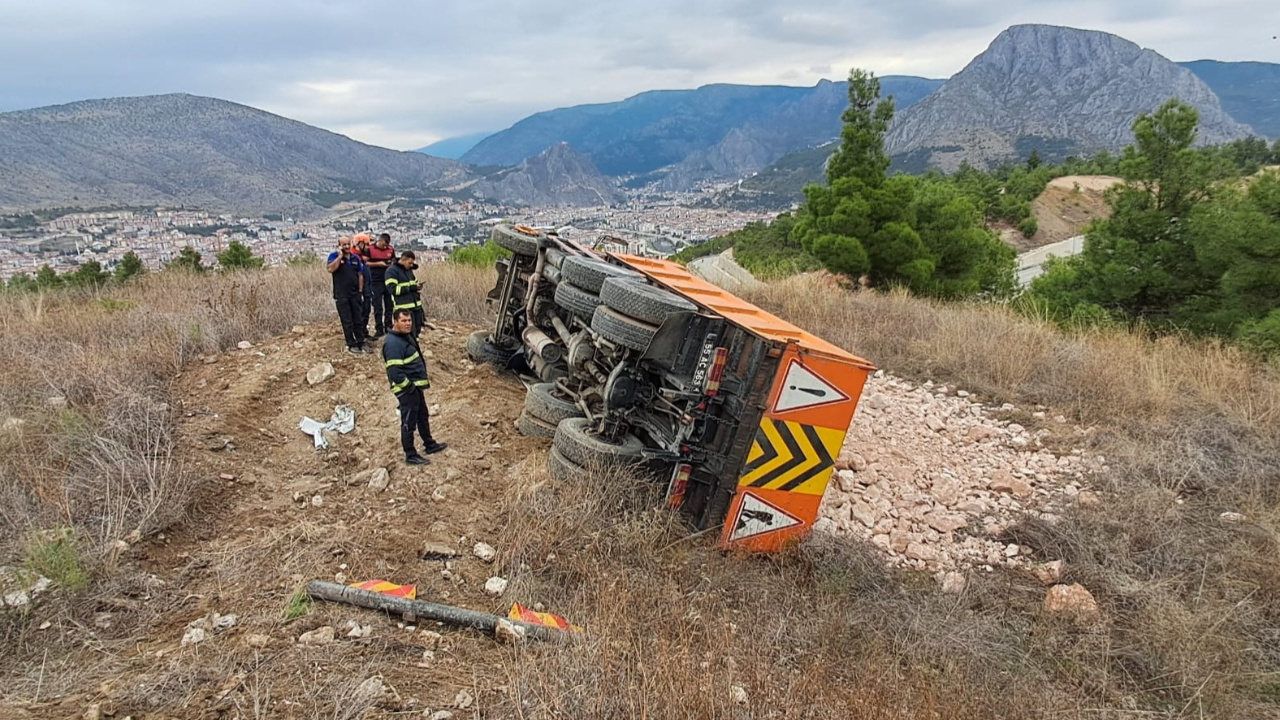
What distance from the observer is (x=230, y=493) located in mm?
4027

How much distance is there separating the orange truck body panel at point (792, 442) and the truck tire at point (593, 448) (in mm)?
676

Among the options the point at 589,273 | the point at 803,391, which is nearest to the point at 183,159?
the point at 589,273

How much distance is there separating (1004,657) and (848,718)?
137 centimetres

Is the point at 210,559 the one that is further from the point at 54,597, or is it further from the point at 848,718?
the point at 848,718

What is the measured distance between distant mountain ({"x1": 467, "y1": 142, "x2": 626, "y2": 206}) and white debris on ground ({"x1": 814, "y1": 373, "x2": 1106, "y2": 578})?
5752 cm

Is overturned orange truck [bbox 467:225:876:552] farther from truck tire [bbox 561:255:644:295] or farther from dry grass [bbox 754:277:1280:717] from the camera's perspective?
dry grass [bbox 754:277:1280:717]

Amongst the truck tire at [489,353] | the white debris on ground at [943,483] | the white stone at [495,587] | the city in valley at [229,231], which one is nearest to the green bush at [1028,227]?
the city in valley at [229,231]

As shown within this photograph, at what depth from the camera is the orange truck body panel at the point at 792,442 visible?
373 centimetres

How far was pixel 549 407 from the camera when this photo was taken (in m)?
4.98

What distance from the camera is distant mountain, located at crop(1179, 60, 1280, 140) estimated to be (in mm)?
115938

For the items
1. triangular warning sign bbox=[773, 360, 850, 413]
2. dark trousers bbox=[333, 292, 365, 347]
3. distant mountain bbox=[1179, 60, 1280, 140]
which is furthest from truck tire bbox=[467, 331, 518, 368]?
distant mountain bbox=[1179, 60, 1280, 140]

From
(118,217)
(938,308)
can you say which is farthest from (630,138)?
(938,308)

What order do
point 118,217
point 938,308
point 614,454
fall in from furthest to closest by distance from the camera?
point 118,217 → point 938,308 → point 614,454

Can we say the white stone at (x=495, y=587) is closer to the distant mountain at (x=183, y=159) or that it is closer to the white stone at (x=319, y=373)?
the white stone at (x=319, y=373)
